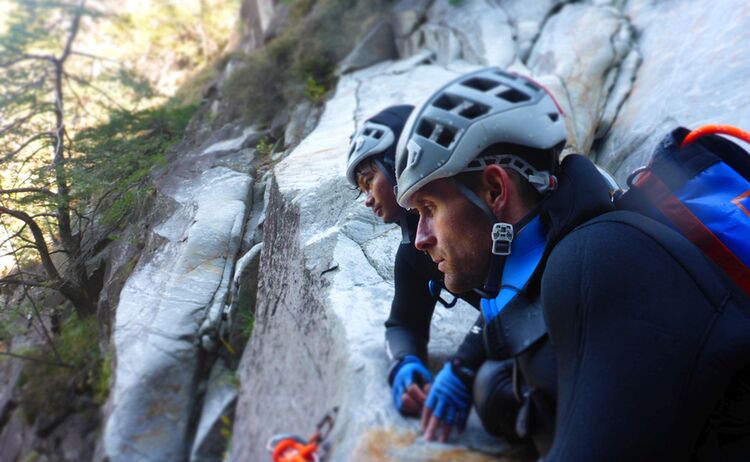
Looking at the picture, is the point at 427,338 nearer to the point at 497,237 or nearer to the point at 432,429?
the point at 432,429

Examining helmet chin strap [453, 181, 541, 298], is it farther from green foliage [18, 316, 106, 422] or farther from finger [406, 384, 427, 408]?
green foliage [18, 316, 106, 422]

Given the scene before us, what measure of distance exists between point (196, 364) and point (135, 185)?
284 centimetres

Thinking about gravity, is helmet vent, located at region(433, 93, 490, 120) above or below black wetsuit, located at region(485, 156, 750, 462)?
above

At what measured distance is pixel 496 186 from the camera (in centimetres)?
211

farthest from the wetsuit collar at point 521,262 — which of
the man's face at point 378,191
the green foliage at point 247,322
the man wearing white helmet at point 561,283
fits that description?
the green foliage at point 247,322

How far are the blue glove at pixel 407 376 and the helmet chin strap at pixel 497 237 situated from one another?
1.92ft

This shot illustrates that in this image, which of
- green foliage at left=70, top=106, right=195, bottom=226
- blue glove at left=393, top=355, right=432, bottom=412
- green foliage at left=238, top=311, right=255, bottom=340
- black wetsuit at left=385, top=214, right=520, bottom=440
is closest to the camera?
black wetsuit at left=385, top=214, right=520, bottom=440

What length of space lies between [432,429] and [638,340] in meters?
0.99

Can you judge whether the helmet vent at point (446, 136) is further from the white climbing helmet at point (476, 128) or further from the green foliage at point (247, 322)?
the green foliage at point (247, 322)

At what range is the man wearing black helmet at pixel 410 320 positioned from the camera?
209 centimetres

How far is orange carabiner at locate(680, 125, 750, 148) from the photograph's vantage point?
194cm

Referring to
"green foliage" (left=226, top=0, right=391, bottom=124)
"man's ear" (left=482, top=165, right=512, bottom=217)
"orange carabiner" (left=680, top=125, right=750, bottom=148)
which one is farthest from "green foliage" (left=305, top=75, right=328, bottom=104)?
"orange carabiner" (left=680, top=125, right=750, bottom=148)

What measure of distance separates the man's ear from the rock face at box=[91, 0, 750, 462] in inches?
36.6

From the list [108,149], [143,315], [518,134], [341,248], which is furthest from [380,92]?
[518,134]
